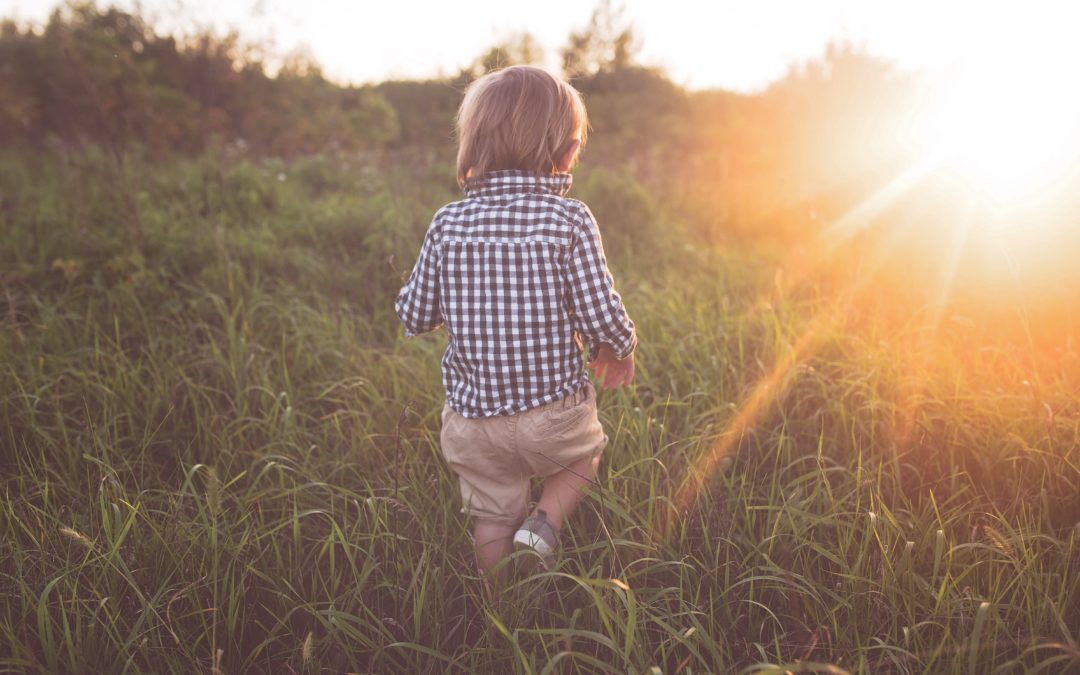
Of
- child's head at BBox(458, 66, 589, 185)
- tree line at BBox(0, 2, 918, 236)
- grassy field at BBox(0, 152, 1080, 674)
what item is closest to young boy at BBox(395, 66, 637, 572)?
child's head at BBox(458, 66, 589, 185)

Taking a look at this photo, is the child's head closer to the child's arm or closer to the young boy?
the young boy

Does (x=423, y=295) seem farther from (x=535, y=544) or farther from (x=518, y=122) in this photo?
(x=535, y=544)

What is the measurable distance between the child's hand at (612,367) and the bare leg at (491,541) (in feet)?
1.68

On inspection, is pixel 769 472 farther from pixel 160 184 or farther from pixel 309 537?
pixel 160 184

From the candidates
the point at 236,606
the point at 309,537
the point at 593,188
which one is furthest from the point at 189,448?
the point at 593,188

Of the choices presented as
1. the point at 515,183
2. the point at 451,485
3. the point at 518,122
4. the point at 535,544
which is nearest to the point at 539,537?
the point at 535,544

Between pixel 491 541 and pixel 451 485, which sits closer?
pixel 491 541

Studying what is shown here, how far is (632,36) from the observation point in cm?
1357

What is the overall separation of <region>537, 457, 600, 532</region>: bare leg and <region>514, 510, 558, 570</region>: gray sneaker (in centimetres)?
2

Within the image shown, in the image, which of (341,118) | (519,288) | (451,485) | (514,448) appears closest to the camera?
(519,288)

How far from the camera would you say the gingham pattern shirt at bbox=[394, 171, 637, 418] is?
1507 mm

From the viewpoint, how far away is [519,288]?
4.99 ft

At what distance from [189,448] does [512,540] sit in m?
1.22

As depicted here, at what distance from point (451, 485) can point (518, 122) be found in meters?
1.16
